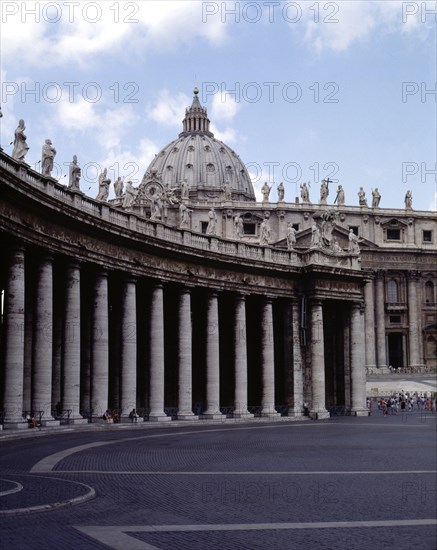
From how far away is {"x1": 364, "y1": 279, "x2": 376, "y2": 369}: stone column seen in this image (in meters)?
134

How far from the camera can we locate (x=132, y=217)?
174 feet

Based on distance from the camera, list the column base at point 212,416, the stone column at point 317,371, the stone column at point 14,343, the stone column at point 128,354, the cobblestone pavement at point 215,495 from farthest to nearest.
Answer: the stone column at point 317,371, the column base at point 212,416, the stone column at point 128,354, the stone column at point 14,343, the cobblestone pavement at point 215,495

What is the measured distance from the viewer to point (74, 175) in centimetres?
4791

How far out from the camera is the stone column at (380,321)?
136625 mm

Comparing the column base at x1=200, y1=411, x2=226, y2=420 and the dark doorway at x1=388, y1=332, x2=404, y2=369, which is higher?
the dark doorway at x1=388, y1=332, x2=404, y2=369

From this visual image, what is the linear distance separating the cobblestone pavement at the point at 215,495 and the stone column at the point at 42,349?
4721 millimetres

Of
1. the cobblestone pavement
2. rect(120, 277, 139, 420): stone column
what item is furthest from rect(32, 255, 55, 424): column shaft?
rect(120, 277, 139, 420): stone column

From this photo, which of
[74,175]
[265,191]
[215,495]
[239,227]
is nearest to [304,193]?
[265,191]

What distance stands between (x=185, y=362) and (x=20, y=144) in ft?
65.1

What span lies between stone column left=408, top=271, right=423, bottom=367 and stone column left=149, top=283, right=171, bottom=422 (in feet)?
317

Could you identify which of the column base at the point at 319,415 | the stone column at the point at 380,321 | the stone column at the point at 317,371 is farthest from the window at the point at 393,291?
the column base at the point at 319,415

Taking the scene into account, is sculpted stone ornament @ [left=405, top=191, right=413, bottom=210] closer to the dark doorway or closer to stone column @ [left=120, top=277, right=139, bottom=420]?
the dark doorway

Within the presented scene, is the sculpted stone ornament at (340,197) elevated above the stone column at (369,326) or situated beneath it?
elevated above

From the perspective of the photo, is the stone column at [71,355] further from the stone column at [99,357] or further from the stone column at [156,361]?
the stone column at [156,361]
